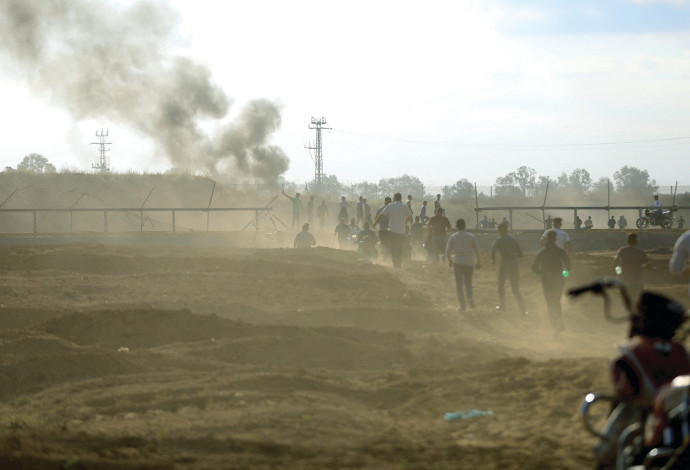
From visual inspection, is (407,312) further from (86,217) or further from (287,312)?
(86,217)

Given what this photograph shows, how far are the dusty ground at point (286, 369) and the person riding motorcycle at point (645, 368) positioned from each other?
54.2 inches

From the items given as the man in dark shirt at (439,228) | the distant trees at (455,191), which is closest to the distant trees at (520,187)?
the distant trees at (455,191)

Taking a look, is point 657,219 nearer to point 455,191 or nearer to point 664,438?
point 664,438

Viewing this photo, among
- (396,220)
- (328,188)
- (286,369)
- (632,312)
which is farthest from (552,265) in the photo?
(328,188)

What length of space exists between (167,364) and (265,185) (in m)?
72.7

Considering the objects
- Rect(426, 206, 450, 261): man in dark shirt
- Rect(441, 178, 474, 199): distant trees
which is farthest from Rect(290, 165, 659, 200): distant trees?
Rect(426, 206, 450, 261): man in dark shirt

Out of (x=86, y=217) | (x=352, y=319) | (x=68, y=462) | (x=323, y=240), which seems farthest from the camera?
(x=86, y=217)

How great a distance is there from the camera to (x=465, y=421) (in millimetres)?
9008

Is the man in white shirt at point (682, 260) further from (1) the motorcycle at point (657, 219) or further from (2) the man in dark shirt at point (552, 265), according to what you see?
(1) the motorcycle at point (657, 219)

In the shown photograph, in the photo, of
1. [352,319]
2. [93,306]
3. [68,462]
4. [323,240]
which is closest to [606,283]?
[68,462]

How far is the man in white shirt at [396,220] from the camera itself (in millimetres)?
21250

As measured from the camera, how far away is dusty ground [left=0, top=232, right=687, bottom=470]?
7.77m

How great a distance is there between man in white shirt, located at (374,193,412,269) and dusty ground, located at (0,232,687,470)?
732 millimetres

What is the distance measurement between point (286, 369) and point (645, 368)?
23.8 feet
